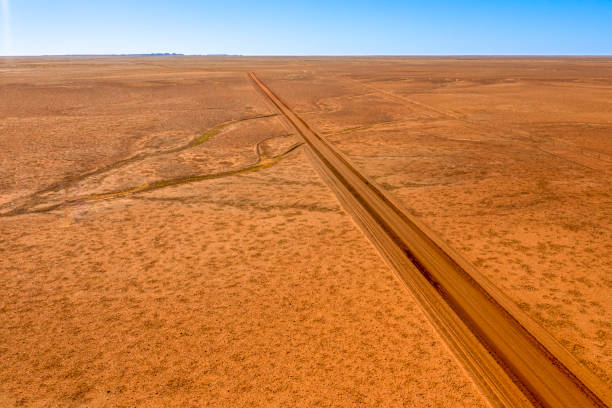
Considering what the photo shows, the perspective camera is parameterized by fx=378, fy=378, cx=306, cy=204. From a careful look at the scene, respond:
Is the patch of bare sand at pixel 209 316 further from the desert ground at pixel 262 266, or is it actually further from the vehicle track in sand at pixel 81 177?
the vehicle track in sand at pixel 81 177

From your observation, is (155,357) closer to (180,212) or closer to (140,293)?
(140,293)

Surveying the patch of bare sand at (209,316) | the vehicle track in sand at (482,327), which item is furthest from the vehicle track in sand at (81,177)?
the vehicle track in sand at (482,327)

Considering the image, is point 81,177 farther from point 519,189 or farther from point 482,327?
point 519,189

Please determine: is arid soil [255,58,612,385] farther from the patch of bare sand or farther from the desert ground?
the patch of bare sand

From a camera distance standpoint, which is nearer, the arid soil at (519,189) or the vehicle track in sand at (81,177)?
the arid soil at (519,189)

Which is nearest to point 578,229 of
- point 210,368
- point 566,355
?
point 566,355

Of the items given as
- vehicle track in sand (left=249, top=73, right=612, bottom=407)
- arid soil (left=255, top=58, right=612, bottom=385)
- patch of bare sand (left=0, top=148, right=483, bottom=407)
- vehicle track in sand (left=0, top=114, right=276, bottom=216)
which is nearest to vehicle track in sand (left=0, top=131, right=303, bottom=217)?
vehicle track in sand (left=0, top=114, right=276, bottom=216)

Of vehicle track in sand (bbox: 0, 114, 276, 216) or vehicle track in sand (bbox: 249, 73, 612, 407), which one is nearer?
vehicle track in sand (bbox: 249, 73, 612, 407)
